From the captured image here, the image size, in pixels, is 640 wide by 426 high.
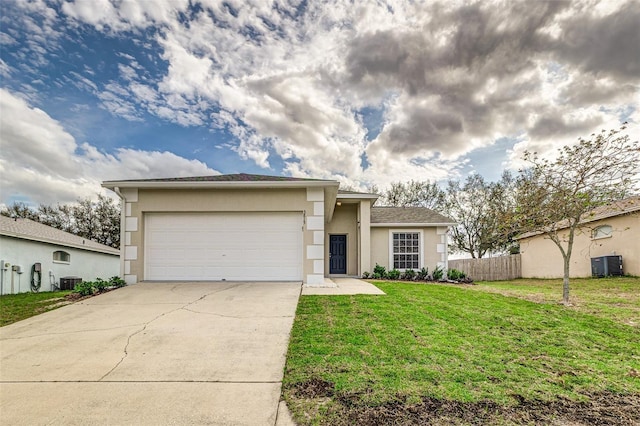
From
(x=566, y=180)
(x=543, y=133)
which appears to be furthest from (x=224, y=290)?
(x=543, y=133)

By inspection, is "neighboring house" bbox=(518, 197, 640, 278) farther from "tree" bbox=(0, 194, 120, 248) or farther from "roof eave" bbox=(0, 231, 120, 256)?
"tree" bbox=(0, 194, 120, 248)

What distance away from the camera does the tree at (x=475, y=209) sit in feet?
89.9

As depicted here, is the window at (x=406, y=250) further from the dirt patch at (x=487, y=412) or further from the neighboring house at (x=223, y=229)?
the dirt patch at (x=487, y=412)

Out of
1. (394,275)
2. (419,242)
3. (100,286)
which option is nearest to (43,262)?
(100,286)

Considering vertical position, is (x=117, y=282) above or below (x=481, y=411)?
above

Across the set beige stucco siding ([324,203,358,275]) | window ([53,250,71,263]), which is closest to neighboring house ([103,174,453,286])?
beige stucco siding ([324,203,358,275])

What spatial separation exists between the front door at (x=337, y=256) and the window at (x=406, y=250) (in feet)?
7.32

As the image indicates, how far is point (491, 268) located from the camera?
2119cm

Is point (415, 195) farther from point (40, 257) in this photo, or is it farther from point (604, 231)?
point (40, 257)

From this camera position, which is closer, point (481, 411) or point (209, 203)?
point (481, 411)

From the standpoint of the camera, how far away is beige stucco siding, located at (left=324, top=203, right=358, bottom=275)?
16.0 meters

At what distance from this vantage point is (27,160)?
14117 mm

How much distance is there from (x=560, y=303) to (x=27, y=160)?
18.8m

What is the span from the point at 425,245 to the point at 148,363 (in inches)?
534
